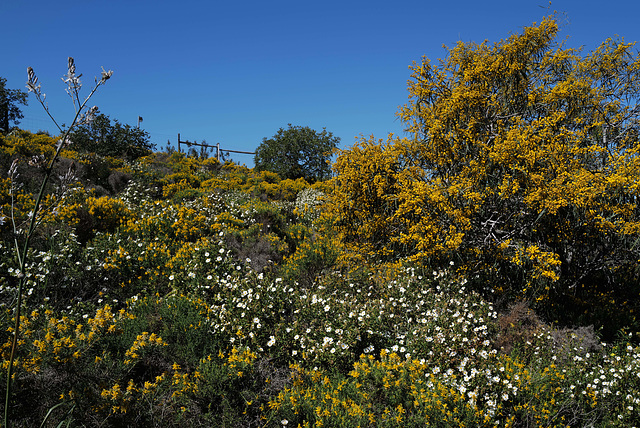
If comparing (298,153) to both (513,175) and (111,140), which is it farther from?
(513,175)

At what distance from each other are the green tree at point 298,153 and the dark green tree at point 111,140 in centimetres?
580

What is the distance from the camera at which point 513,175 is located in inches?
229

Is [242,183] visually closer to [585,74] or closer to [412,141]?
[412,141]

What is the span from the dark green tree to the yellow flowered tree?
40.3 ft

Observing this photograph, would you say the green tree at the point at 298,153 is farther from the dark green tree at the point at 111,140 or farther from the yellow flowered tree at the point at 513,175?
the yellow flowered tree at the point at 513,175

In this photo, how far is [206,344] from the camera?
4.30m

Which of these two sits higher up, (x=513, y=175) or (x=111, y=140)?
(x=111, y=140)

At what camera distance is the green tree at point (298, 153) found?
62.3 feet

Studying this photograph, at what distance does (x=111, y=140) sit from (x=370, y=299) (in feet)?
48.4

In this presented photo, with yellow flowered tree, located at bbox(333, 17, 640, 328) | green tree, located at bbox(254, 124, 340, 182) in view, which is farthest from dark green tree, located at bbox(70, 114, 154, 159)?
yellow flowered tree, located at bbox(333, 17, 640, 328)

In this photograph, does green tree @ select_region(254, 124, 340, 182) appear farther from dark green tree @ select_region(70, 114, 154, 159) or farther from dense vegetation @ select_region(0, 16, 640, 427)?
dense vegetation @ select_region(0, 16, 640, 427)

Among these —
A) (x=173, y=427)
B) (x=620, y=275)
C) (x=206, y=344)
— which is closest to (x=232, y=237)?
(x=206, y=344)

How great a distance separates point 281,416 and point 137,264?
3770 mm

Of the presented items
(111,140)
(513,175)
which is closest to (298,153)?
(111,140)
